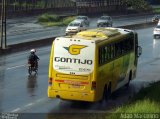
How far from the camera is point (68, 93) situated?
64.0 ft

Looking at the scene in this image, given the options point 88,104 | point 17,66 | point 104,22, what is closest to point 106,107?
point 88,104

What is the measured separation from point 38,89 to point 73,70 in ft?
15.6

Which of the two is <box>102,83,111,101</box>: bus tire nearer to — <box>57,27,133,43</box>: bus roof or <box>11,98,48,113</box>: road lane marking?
<box>57,27,133,43</box>: bus roof

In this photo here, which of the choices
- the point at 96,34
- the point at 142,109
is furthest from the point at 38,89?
the point at 142,109

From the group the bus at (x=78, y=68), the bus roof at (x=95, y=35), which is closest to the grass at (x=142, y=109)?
the bus at (x=78, y=68)

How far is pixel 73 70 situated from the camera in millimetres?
19516

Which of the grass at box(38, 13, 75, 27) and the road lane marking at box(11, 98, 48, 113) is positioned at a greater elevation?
the road lane marking at box(11, 98, 48, 113)

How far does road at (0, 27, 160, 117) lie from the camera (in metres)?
19.6

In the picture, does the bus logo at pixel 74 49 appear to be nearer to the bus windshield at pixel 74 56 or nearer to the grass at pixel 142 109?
the bus windshield at pixel 74 56

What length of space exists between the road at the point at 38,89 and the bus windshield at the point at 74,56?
4.82 feet

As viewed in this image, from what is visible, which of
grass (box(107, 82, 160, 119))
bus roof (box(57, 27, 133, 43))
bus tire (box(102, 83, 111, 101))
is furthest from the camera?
bus tire (box(102, 83, 111, 101))

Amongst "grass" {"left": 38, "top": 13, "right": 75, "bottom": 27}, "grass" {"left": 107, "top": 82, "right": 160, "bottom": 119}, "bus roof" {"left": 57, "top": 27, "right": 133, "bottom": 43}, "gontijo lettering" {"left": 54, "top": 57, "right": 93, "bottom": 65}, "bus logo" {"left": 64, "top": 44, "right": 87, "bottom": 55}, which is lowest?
"grass" {"left": 38, "top": 13, "right": 75, "bottom": 27}

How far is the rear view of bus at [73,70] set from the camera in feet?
63.7

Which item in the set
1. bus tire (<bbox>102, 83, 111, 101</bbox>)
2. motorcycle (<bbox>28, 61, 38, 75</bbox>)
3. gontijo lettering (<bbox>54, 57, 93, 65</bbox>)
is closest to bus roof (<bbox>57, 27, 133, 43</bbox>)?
gontijo lettering (<bbox>54, 57, 93, 65</bbox>)
